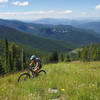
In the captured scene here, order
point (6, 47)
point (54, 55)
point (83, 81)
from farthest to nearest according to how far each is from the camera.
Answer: point (54, 55) < point (6, 47) < point (83, 81)

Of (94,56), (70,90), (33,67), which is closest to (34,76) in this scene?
(33,67)

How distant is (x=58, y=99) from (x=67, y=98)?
1.31 ft

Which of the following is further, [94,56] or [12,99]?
[94,56]

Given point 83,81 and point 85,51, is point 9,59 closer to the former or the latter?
point 83,81

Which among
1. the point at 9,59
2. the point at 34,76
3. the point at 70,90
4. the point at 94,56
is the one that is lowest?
the point at 94,56

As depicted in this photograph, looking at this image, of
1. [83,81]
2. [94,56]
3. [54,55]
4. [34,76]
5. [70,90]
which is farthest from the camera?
[54,55]

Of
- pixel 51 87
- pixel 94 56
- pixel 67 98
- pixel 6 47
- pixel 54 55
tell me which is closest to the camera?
pixel 67 98

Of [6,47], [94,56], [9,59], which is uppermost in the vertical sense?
[6,47]

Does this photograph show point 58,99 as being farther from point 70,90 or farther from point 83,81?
point 83,81

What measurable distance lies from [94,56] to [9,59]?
6038cm

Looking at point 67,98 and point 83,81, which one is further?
point 83,81

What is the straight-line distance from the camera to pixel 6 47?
59.2m

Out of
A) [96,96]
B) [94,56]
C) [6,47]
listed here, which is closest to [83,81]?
[96,96]

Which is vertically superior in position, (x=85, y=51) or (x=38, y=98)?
(x=38, y=98)
